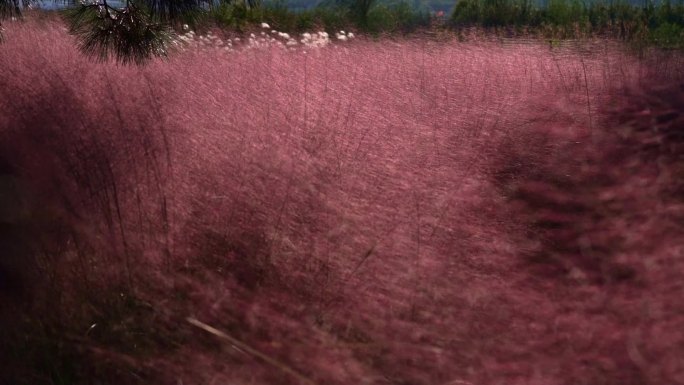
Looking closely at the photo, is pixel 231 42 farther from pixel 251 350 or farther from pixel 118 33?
pixel 251 350

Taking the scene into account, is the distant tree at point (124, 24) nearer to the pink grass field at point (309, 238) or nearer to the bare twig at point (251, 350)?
the pink grass field at point (309, 238)

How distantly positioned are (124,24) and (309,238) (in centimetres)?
147

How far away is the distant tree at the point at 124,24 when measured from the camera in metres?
2.83

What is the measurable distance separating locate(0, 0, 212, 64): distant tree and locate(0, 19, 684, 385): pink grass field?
0.29ft

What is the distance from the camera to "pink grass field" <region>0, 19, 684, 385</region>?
1665mm

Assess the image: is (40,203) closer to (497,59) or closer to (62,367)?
(62,367)

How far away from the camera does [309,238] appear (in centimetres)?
201

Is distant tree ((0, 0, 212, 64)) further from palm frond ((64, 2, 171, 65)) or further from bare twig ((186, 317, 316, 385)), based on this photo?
bare twig ((186, 317, 316, 385))

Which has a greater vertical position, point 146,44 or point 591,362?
point 146,44

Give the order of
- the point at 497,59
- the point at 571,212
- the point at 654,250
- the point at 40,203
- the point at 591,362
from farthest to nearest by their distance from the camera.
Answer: the point at 497,59
the point at 571,212
the point at 40,203
the point at 654,250
the point at 591,362

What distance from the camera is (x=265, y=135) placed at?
2.41m

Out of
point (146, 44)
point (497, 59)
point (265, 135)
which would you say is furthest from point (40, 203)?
point (497, 59)

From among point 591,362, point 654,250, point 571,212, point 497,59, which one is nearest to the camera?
point 591,362

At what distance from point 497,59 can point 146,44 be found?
6.38 feet
